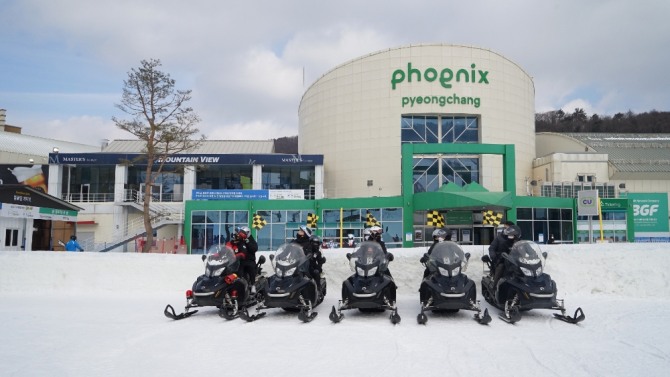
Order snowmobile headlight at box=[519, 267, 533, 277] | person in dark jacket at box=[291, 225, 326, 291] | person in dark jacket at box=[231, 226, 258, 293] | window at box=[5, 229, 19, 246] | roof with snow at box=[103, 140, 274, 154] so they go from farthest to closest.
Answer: roof with snow at box=[103, 140, 274, 154] → window at box=[5, 229, 19, 246] → person in dark jacket at box=[231, 226, 258, 293] → person in dark jacket at box=[291, 225, 326, 291] → snowmobile headlight at box=[519, 267, 533, 277]

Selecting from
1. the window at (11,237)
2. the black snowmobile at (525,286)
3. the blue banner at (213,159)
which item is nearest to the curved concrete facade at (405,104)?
the blue banner at (213,159)

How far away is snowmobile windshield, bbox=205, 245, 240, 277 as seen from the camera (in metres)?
10.7

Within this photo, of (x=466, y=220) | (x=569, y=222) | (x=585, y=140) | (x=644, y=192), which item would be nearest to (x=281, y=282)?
(x=466, y=220)

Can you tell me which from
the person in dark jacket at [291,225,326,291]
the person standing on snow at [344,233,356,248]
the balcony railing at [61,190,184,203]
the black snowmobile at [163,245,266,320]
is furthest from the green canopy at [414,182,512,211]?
the balcony railing at [61,190,184,203]

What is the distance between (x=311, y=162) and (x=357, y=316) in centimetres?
3368

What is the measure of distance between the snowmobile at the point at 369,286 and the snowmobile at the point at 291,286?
71 cm

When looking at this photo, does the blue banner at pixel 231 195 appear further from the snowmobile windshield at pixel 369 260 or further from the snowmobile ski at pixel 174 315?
the snowmobile windshield at pixel 369 260

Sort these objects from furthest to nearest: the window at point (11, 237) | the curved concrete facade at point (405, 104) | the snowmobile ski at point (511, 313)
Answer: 1. the curved concrete facade at point (405, 104)
2. the window at point (11, 237)
3. the snowmobile ski at point (511, 313)

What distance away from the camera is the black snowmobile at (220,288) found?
10.4m

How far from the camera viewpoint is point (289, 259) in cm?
1057

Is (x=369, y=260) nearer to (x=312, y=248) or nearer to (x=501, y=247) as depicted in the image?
(x=312, y=248)

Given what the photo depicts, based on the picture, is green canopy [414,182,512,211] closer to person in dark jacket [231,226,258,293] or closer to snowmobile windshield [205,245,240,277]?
person in dark jacket [231,226,258,293]

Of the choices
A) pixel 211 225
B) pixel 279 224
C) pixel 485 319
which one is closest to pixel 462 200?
pixel 279 224

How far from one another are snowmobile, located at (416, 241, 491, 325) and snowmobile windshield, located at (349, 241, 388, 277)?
3.10 feet
